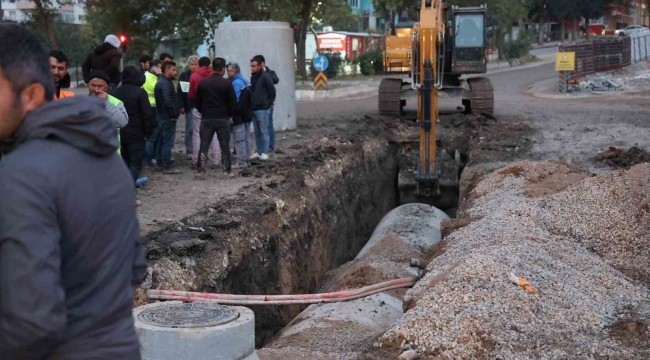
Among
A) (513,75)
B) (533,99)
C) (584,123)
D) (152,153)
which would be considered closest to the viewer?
(152,153)

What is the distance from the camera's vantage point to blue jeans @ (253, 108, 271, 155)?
13.6 metres

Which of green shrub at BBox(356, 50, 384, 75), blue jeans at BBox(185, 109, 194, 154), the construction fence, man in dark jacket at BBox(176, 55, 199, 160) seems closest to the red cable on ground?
man in dark jacket at BBox(176, 55, 199, 160)

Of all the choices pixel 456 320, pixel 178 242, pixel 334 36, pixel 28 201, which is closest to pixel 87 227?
pixel 28 201

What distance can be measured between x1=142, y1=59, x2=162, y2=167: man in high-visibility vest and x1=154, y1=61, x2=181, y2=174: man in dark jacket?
0.25 ft

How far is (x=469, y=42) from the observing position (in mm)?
20531

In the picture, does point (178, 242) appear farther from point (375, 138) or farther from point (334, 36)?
point (334, 36)

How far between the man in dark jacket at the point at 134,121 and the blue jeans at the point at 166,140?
2.30 m

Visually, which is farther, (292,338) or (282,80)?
(282,80)

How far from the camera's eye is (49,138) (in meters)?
2.26

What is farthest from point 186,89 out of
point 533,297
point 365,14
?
point 365,14

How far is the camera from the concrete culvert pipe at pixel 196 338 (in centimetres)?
446

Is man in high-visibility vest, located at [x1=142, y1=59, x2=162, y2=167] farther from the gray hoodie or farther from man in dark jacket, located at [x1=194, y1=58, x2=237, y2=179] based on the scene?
the gray hoodie

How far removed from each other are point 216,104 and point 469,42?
1070 cm

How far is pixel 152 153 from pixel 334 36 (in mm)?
38962
